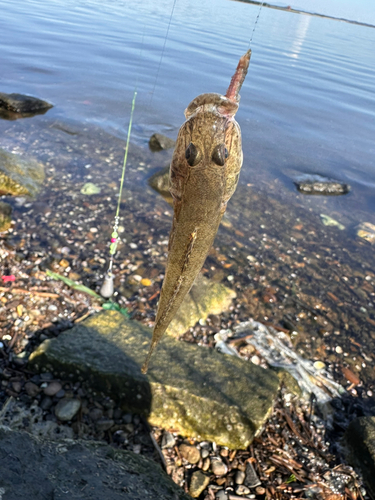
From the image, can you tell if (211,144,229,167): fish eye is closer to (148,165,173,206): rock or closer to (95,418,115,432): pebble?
(95,418,115,432): pebble

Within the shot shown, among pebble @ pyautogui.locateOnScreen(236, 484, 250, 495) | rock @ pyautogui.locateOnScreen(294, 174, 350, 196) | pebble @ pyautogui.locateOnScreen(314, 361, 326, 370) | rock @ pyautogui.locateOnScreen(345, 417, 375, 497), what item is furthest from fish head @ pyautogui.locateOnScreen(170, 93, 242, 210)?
rock @ pyautogui.locateOnScreen(294, 174, 350, 196)

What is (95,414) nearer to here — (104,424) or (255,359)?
(104,424)

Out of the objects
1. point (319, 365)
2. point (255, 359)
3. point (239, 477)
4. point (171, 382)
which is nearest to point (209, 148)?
point (171, 382)

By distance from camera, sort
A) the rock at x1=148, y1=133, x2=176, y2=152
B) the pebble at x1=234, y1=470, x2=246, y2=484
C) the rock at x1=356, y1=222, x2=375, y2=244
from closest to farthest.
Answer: the pebble at x1=234, y1=470, x2=246, y2=484
the rock at x1=356, y1=222, x2=375, y2=244
the rock at x1=148, y1=133, x2=176, y2=152

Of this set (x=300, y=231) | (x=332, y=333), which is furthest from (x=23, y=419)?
(x=300, y=231)

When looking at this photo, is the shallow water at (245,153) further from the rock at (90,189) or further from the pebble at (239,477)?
the pebble at (239,477)
